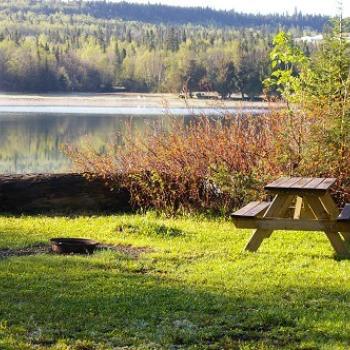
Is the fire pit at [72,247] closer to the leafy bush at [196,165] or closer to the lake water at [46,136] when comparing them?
the leafy bush at [196,165]

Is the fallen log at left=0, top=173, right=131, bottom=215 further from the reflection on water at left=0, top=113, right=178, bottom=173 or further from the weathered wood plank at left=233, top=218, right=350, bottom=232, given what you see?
the weathered wood plank at left=233, top=218, right=350, bottom=232

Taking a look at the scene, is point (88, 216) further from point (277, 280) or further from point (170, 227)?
point (277, 280)

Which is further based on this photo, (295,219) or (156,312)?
(295,219)

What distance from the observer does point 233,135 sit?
37.6ft

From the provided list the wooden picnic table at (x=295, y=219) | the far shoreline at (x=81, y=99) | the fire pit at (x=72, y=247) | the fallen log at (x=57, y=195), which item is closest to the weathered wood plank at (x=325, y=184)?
the wooden picnic table at (x=295, y=219)

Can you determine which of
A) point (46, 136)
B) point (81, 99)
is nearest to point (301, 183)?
point (46, 136)

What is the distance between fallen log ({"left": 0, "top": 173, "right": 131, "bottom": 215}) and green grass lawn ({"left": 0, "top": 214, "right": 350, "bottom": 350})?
284 cm

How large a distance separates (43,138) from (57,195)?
21462 mm

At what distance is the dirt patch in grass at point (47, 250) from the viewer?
26.1 ft

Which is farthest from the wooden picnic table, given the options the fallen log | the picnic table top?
the fallen log

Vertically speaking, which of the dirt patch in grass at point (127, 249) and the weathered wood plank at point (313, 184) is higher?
the weathered wood plank at point (313, 184)

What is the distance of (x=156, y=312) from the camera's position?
5504mm

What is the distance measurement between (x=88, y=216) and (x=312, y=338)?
22.4 ft

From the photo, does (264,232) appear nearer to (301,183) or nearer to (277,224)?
(277,224)
